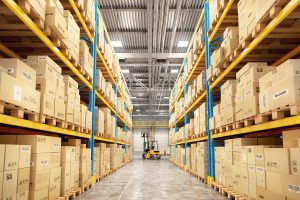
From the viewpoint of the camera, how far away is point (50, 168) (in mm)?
3938

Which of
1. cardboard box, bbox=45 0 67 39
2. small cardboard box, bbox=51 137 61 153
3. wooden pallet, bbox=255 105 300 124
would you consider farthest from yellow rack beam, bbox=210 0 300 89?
small cardboard box, bbox=51 137 61 153

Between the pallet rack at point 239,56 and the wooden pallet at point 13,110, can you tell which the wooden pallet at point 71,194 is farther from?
the pallet rack at point 239,56

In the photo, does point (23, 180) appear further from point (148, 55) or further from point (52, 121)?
point (148, 55)

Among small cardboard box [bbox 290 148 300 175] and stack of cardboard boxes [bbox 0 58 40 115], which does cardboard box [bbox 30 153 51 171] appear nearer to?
stack of cardboard boxes [bbox 0 58 40 115]

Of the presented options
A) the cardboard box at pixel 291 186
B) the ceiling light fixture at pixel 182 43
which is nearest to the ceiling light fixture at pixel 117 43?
the ceiling light fixture at pixel 182 43

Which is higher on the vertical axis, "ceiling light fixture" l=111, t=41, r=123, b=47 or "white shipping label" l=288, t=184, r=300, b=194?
"ceiling light fixture" l=111, t=41, r=123, b=47

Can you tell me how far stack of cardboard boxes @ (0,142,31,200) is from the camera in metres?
2.77

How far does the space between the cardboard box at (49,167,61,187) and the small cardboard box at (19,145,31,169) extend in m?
0.74

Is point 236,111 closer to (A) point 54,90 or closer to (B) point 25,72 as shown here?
(A) point 54,90

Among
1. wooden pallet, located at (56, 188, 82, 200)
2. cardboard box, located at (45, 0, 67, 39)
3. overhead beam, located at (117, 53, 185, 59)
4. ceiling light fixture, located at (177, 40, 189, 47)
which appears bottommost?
wooden pallet, located at (56, 188, 82, 200)

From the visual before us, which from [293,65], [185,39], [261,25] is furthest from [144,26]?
[293,65]

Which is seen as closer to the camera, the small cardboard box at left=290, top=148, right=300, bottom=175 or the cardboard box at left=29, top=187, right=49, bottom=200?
the small cardboard box at left=290, top=148, right=300, bottom=175

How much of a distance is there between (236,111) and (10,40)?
3951 mm

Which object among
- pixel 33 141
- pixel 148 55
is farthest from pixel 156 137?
pixel 33 141
